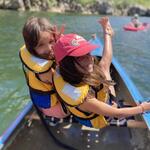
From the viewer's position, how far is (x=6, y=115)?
6297 millimetres

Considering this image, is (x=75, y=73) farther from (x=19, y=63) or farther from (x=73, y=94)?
(x=19, y=63)

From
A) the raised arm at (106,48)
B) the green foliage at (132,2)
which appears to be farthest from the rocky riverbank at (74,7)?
the raised arm at (106,48)

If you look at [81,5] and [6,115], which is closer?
[6,115]

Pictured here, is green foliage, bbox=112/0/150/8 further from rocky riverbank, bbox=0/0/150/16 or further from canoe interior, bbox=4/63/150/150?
canoe interior, bbox=4/63/150/150

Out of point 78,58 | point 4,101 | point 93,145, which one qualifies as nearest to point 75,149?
point 93,145

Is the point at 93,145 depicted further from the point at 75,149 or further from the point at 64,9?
the point at 64,9

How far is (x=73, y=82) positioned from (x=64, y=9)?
3833 cm

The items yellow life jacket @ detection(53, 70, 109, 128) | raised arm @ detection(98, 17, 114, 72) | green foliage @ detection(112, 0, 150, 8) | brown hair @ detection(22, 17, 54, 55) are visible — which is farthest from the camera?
green foliage @ detection(112, 0, 150, 8)

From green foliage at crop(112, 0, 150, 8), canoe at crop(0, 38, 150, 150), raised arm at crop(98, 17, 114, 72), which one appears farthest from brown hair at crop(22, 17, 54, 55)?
green foliage at crop(112, 0, 150, 8)

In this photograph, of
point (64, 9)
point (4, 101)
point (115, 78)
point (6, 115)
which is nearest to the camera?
point (115, 78)

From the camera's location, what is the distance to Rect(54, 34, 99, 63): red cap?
2.90 meters

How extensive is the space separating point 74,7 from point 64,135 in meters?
39.4

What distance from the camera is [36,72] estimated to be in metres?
3.41

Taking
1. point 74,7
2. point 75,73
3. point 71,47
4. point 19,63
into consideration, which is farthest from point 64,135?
point 74,7
